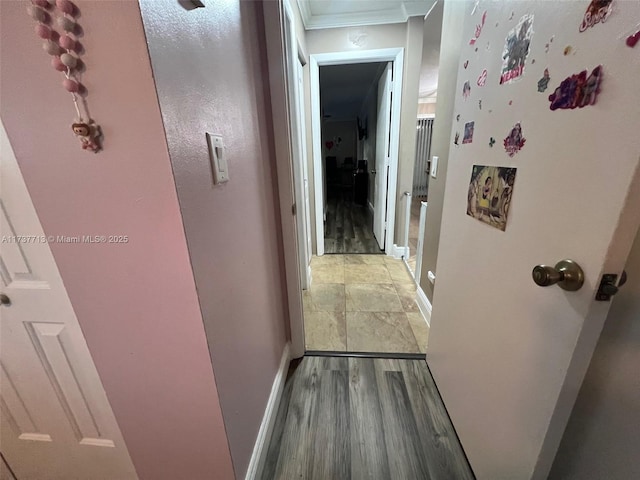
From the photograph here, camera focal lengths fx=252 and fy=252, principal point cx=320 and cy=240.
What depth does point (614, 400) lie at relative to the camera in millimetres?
587

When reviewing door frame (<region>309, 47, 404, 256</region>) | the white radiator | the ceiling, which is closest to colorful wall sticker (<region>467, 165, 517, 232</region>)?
door frame (<region>309, 47, 404, 256</region>)

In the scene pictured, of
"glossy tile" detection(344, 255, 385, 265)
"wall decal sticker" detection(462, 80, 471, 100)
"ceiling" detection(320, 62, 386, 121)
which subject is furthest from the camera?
"ceiling" detection(320, 62, 386, 121)

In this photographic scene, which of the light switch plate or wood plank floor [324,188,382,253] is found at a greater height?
the light switch plate

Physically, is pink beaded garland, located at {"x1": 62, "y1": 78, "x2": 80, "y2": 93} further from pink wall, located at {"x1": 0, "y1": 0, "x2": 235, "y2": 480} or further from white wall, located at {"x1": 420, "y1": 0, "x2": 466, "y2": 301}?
white wall, located at {"x1": 420, "y1": 0, "x2": 466, "y2": 301}

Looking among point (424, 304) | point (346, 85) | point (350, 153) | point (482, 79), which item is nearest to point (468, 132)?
point (482, 79)

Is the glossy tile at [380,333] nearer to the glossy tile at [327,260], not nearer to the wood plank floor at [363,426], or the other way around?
the wood plank floor at [363,426]

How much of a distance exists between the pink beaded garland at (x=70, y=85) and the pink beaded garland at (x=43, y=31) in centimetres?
6

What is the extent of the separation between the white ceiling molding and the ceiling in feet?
2.51

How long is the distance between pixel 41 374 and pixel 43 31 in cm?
97

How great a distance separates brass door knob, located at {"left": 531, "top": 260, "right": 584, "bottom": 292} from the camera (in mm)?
543

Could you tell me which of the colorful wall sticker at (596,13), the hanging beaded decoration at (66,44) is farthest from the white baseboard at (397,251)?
the hanging beaded decoration at (66,44)

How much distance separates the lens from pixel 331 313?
2.03 metres

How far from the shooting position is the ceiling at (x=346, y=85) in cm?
352

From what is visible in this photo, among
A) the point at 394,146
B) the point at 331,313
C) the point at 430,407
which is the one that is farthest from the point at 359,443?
the point at 394,146
